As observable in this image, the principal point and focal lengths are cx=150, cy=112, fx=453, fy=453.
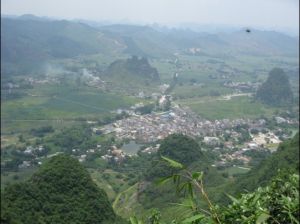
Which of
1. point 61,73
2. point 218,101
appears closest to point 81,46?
point 61,73

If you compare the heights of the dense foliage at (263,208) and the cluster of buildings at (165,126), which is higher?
the dense foliage at (263,208)

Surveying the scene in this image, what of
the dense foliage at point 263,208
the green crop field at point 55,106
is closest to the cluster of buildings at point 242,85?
the green crop field at point 55,106

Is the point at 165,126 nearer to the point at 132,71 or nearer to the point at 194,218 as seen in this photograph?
the point at 132,71

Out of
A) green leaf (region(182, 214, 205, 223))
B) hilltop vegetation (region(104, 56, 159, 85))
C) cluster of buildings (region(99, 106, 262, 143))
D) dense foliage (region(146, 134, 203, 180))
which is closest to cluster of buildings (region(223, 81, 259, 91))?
hilltop vegetation (region(104, 56, 159, 85))

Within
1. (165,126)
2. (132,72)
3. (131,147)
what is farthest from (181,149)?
(132,72)

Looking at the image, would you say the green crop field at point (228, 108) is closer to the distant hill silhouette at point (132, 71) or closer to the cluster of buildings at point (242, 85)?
the cluster of buildings at point (242, 85)

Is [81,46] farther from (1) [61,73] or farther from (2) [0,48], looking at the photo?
(1) [61,73]

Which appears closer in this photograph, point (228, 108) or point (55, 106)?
point (55, 106)
